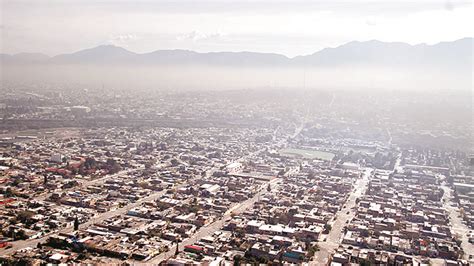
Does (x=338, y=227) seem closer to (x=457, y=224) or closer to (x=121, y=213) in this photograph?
(x=457, y=224)

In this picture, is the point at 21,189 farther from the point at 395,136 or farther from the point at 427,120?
the point at 427,120

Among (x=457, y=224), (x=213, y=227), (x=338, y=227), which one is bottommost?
(x=457, y=224)

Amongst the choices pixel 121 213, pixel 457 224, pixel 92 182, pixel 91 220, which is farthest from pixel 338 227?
pixel 92 182

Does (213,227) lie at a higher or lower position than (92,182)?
lower

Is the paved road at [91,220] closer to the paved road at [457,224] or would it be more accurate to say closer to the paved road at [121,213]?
the paved road at [121,213]

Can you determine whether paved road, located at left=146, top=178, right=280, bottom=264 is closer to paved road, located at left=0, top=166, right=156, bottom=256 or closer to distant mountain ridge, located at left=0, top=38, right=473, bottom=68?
paved road, located at left=0, top=166, right=156, bottom=256

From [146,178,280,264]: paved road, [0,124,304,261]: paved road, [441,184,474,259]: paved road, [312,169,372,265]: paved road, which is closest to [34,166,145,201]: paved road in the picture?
[0,124,304,261]: paved road
